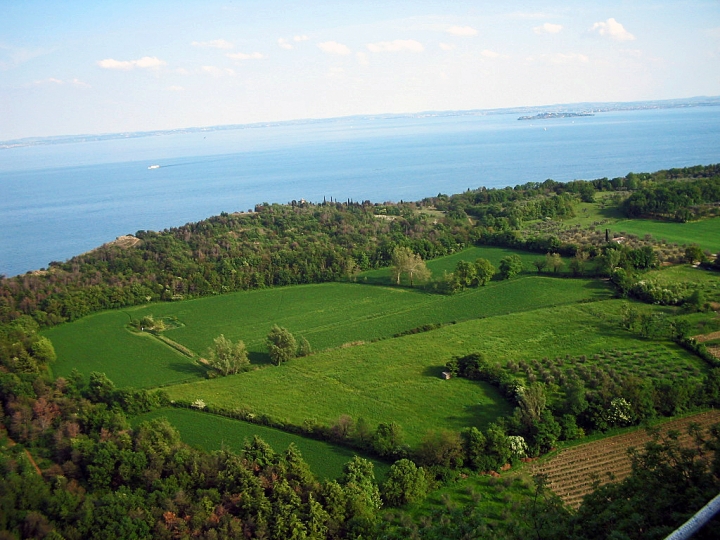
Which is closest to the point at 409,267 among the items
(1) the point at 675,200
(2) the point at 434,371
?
(2) the point at 434,371

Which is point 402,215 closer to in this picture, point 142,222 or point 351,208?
point 351,208

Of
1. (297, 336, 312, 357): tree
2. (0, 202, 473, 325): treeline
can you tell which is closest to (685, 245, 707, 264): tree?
(0, 202, 473, 325): treeline

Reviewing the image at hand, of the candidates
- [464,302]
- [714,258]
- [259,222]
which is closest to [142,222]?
[259,222]

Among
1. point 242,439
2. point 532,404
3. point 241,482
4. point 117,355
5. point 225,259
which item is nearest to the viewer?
point 241,482

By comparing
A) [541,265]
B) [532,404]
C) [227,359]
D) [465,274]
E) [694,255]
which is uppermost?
[694,255]

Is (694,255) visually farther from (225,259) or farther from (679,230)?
(225,259)

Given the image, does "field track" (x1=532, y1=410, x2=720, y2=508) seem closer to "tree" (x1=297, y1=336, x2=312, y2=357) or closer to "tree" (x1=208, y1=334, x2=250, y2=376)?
"tree" (x1=297, y1=336, x2=312, y2=357)
